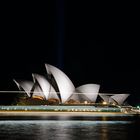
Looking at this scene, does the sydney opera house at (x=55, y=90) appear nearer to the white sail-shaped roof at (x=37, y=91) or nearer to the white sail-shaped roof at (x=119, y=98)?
the white sail-shaped roof at (x=37, y=91)

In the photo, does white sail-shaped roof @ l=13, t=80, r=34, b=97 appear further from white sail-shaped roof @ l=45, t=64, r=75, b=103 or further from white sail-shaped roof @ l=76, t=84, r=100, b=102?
white sail-shaped roof @ l=76, t=84, r=100, b=102

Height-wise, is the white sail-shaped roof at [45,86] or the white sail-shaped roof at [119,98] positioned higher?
the white sail-shaped roof at [45,86]

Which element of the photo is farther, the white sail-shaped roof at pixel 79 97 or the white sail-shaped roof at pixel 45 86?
the white sail-shaped roof at pixel 79 97

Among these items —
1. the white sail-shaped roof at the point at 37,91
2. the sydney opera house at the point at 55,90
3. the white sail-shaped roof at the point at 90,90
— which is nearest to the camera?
the sydney opera house at the point at 55,90

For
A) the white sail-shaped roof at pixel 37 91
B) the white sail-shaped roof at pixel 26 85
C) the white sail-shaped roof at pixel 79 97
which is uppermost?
the white sail-shaped roof at pixel 26 85

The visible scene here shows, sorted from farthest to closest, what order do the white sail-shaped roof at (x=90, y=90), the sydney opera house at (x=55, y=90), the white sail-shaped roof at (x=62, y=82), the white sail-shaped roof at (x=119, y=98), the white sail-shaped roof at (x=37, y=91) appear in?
the white sail-shaped roof at (x=119, y=98) < the white sail-shaped roof at (x=90, y=90) < the white sail-shaped roof at (x=37, y=91) < the sydney opera house at (x=55, y=90) < the white sail-shaped roof at (x=62, y=82)

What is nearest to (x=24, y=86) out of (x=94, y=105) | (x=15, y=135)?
(x=94, y=105)

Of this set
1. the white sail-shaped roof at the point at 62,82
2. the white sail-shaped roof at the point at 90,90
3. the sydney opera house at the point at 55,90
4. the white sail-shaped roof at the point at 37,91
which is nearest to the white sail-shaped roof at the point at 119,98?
the sydney opera house at the point at 55,90

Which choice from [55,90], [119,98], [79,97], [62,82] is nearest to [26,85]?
[55,90]

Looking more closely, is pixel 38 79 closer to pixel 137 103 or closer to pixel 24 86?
pixel 24 86
